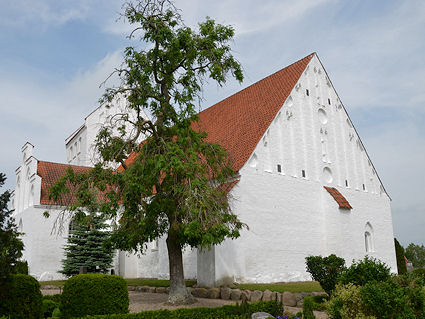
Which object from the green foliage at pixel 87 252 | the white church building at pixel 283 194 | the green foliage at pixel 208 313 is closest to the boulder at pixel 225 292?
the white church building at pixel 283 194

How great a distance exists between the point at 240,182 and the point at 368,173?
33.2 ft

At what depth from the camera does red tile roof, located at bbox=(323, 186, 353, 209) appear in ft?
63.9

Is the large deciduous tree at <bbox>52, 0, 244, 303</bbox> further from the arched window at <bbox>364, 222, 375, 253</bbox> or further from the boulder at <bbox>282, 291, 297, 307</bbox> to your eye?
the arched window at <bbox>364, 222, 375, 253</bbox>

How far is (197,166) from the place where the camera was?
11.6m

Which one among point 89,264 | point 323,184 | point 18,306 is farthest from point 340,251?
point 18,306

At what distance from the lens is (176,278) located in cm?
1299

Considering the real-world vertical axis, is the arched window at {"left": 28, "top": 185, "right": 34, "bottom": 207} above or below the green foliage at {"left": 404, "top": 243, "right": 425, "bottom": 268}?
above

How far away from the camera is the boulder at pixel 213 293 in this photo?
14625 mm

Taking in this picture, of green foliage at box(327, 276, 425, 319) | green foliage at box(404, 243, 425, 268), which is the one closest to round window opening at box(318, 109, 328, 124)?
green foliage at box(327, 276, 425, 319)

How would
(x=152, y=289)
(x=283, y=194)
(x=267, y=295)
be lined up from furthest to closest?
(x=283, y=194)
(x=152, y=289)
(x=267, y=295)

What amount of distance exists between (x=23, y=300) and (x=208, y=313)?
420 centimetres

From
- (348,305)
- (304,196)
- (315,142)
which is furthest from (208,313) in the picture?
(315,142)

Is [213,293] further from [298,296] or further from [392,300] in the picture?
[392,300]

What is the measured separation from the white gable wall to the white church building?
5 cm
